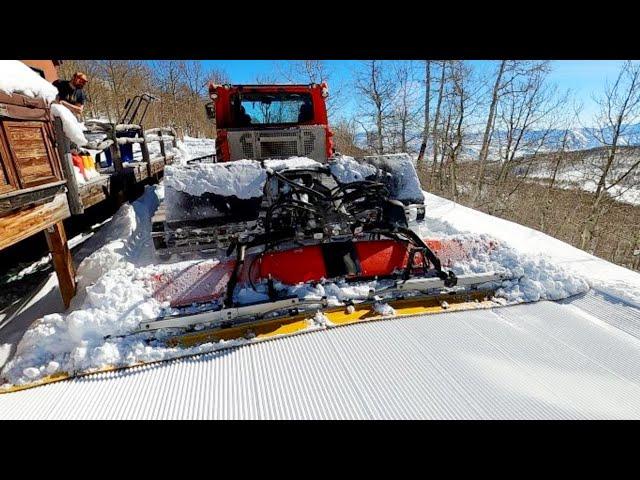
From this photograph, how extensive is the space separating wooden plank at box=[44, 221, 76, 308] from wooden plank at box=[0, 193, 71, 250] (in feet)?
0.45

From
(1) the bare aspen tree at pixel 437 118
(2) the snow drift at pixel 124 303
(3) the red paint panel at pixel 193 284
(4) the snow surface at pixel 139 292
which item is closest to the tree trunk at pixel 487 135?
(1) the bare aspen tree at pixel 437 118

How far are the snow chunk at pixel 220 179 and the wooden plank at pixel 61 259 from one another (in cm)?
126

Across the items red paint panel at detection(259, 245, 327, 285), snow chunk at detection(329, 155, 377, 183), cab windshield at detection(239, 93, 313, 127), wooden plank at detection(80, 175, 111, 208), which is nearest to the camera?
red paint panel at detection(259, 245, 327, 285)

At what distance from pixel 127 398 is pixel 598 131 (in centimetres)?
2189

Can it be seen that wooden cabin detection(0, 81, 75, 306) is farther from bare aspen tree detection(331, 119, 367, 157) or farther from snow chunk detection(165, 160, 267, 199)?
bare aspen tree detection(331, 119, 367, 157)

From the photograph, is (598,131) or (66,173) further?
(598,131)

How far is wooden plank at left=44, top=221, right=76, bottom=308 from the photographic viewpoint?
3631mm

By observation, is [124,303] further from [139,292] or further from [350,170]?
[350,170]

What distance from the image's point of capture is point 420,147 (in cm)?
1939

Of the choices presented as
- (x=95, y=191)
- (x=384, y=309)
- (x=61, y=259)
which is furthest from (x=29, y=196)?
(x=384, y=309)

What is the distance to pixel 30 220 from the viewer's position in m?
3.18

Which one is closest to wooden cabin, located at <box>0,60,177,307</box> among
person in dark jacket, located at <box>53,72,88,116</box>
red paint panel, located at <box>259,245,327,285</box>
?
red paint panel, located at <box>259,245,327,285</box>

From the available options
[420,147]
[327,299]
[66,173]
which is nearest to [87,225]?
[66,173]
